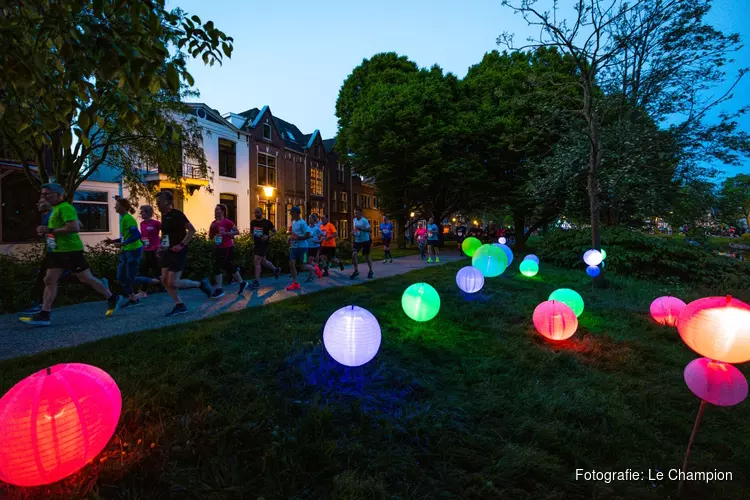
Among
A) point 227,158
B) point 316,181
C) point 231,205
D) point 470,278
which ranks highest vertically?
point 227,158

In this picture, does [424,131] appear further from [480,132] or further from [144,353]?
[144,353]

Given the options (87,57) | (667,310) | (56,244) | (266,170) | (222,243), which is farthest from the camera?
(266,170)

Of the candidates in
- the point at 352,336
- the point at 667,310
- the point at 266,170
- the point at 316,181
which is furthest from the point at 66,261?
the point at 316,181

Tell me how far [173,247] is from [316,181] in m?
25.3

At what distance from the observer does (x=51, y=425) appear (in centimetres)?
170

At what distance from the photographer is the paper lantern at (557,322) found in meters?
4.41

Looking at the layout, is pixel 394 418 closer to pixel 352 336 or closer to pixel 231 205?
pixel 352 336

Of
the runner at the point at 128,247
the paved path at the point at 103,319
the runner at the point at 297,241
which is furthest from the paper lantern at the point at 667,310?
the runner at the point at 128,247

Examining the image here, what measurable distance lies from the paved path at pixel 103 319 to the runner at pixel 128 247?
0.47 meters

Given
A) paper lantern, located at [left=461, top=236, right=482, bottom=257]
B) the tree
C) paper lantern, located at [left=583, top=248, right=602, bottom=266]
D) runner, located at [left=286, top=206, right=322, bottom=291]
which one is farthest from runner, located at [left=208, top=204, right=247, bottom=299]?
paper lantern, located at [left=461, top=236, right=482, bottom=257]

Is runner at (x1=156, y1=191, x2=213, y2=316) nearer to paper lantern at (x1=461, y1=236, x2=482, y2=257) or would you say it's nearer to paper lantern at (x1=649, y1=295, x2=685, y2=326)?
paper lantern at (x1=649, y1=295, x2=685, y2=326)

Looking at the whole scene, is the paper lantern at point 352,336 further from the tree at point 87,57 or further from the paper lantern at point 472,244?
the paper lantern at point 472,244

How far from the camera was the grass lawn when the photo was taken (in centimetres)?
200

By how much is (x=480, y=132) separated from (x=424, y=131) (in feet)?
11.6
